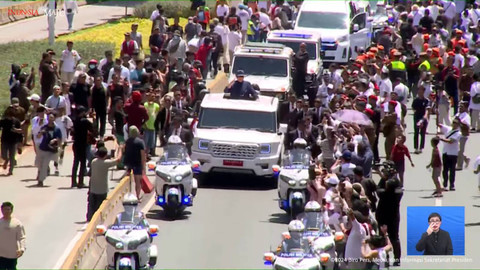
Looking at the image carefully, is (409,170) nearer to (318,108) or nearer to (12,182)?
(318,108)

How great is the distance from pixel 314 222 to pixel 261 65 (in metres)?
16.3

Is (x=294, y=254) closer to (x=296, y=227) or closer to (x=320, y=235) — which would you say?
(x=296, y=227)

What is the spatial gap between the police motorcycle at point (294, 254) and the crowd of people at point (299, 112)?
0.63 metres

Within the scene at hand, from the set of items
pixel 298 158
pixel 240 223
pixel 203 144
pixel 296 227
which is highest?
pixel 296 227

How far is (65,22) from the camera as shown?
57.8m

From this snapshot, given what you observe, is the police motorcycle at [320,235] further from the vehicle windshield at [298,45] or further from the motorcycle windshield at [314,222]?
the vehicle windshield at [298,45]

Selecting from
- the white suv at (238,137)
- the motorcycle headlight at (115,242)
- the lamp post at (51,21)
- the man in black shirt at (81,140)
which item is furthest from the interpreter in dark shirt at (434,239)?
the lamp post at (51,21)

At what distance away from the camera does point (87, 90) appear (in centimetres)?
3419

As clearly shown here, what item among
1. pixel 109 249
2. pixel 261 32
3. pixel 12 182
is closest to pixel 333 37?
pixel 261 32

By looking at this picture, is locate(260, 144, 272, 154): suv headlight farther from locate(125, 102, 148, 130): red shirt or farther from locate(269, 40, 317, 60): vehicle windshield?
locate(269, 40, 317, 60): vehicle windshield

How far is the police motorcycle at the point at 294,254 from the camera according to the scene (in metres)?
21.4

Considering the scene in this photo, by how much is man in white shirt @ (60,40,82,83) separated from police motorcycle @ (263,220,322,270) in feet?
57.2

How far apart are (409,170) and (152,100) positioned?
641 centimetres

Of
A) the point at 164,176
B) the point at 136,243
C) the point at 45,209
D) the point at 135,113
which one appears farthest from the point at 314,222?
the point at 135,113
